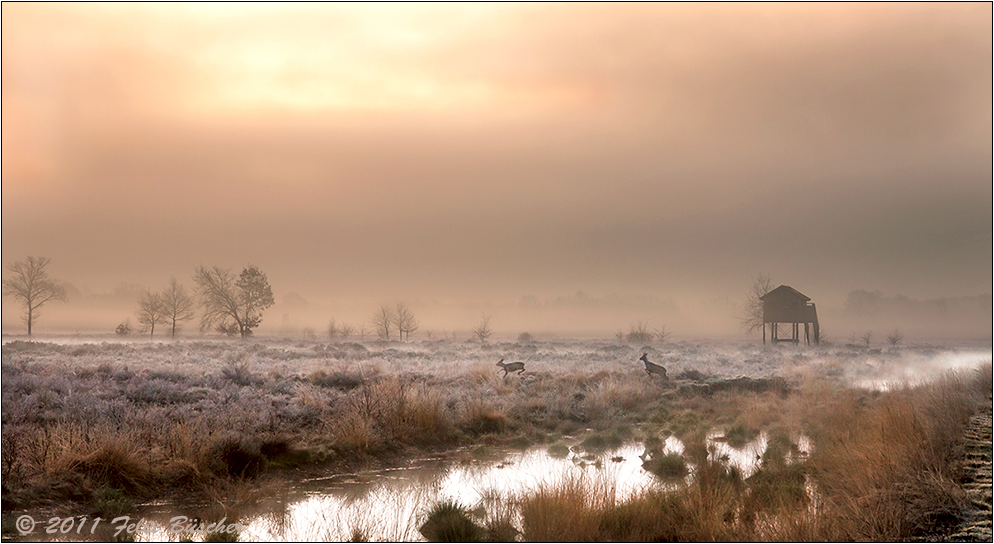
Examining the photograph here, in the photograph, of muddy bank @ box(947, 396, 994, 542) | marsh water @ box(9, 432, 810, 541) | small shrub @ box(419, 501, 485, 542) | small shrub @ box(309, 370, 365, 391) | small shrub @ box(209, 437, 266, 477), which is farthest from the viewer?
small shrub @ box(309, 370, 365, 391)

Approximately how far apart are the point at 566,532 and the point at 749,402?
1351 centimetres

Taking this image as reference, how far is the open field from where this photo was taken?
281 inches

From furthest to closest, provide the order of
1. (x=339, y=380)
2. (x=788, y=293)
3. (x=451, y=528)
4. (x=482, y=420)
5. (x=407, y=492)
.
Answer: (x=788, y=293) < (x=339, y=380) < (x=482, y=420) < (x=407, y=492) < (x=451, y=528)

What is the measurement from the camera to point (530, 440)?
1377 cm

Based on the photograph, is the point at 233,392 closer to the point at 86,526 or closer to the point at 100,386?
the point at 100,386

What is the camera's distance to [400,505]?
821 cm

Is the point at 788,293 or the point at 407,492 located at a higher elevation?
the point at 788,293

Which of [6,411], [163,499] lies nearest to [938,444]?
[163,499]

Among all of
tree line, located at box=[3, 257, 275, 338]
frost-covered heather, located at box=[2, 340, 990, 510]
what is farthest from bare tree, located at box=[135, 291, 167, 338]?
frost-covered heather, located at box=[2, 340, 990, 510]

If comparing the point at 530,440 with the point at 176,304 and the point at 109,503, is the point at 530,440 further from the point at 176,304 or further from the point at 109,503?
the point at 176,304

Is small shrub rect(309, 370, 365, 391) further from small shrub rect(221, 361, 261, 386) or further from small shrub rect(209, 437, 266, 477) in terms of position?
small shrub rect(209, 437, 266, 477)

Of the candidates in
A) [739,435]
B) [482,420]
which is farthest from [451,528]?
[739,435]

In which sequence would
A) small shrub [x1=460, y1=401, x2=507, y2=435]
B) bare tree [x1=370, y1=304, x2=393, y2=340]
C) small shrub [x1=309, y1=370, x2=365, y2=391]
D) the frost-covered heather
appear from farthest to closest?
bare tree [x1=370, y1=304, x2=393, y2=340], small shrub [x1=309, y1=370, x2=365, y2=391], small shrub [x1=460, y1=401, x2=507, y2=435], the frost-covered heather

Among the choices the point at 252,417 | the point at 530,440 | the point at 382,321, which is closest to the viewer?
the point at 252,417
